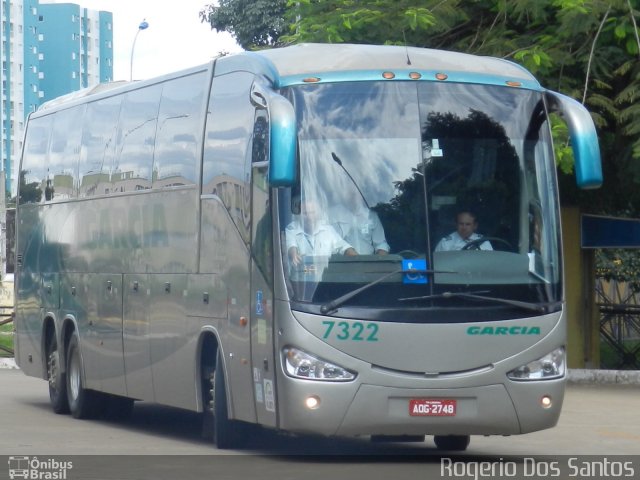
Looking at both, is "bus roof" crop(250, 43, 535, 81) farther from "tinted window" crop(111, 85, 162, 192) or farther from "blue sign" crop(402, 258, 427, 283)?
"tinted window" crop(111, 85, 162, 192)

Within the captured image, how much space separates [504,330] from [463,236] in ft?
2.60

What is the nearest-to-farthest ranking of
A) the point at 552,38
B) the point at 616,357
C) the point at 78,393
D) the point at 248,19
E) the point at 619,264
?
the point at 78,393 → the point at 552,38 → the point at 616,357 → the point at 619,264 → the point at 248,19

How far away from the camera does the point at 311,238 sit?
35.4 feet

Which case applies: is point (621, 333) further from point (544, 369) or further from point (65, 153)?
point (544, 369)

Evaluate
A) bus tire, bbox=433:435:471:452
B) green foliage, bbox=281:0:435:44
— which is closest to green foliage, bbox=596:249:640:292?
green foliage, bbox=281:0:435:44

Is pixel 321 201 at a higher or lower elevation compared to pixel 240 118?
lower

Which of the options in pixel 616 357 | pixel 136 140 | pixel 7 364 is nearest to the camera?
pixel 136 140

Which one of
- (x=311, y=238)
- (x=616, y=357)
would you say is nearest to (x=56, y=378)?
(x=311, y=238)

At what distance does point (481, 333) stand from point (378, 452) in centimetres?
226

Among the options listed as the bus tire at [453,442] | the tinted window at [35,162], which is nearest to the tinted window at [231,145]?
the bus tire at [453,442]

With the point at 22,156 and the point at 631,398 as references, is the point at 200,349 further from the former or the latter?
the point at 631,398

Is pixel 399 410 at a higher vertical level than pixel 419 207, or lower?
lower

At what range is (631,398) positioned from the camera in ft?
66.0

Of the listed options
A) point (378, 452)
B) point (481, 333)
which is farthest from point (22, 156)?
point (481, 333)
